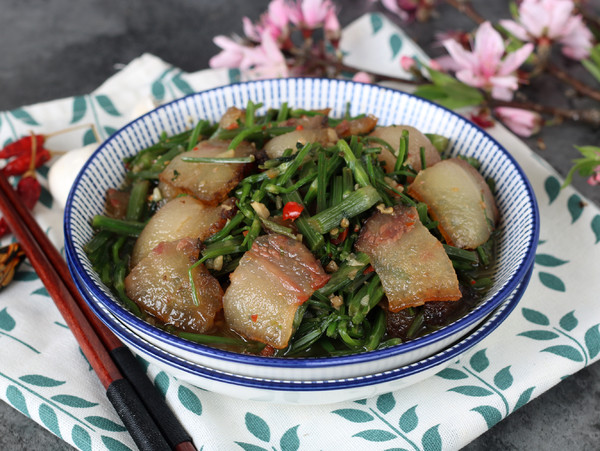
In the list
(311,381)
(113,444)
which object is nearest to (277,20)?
(311,381)

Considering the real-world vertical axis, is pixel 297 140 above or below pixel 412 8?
above

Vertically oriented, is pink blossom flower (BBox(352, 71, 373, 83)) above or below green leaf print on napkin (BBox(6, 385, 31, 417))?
above

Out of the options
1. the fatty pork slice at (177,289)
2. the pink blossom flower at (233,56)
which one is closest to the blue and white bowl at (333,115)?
the fatty pork slice at (177,289)

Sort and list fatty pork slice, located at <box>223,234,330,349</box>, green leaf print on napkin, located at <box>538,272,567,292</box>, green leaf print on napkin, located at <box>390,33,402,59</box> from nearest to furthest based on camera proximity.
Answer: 1. fatty pork slice, located at <box>223,234,330,349</box>
2. green leaf print on napkin, located at <box>538,272,567,292</box>
3. green leaf print on napkin, located at <box>390,33,402,59</box>

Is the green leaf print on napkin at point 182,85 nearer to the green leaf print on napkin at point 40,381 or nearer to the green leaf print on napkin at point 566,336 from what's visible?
the green leaf print on napkin at point 40,381

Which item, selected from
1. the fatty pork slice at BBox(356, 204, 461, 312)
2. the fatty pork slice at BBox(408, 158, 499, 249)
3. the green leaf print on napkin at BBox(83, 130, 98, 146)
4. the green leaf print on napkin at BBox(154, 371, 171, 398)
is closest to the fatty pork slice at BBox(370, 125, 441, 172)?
the fatty pork slice at BBox(408, 158, 499, 249)

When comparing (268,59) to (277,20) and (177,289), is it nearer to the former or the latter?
(277,20)

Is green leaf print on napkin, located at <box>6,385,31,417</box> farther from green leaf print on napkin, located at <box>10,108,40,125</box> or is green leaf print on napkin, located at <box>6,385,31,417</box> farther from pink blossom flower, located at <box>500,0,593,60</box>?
pink blossom flower, located at <box>500,0,593,60</box>

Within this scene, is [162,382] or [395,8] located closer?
[162,382]
